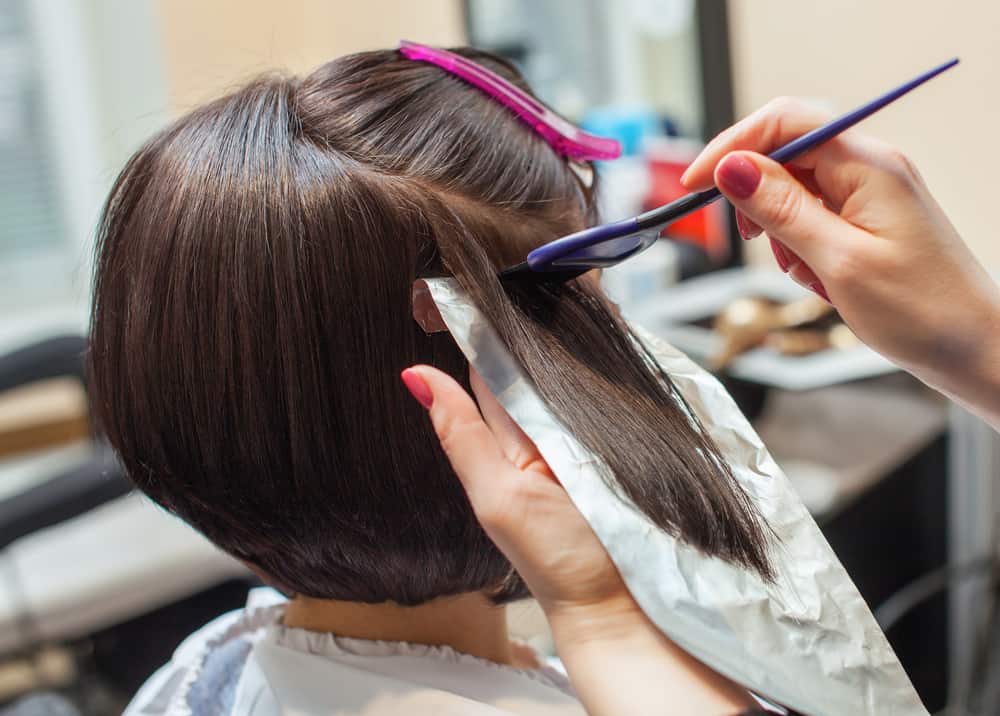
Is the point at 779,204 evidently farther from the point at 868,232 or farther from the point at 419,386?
the point at 419,386

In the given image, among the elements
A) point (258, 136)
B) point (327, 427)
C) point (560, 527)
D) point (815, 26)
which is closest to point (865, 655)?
point (560, 527)

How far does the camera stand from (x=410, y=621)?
67 centimetres

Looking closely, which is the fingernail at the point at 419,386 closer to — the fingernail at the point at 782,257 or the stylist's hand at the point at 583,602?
the stylist's hand at the point at 583,602

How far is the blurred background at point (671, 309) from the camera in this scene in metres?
1.28

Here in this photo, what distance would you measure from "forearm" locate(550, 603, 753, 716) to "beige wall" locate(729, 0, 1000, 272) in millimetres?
1102

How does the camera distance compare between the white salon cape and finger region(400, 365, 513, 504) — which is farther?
the white salon cape

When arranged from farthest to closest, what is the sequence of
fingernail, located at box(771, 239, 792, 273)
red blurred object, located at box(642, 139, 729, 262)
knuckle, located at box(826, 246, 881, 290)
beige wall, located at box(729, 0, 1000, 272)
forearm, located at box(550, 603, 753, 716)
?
red blurred object, located at box(642, 139, 729, 262) < beige wall, located at box(729, 0, 1000, 272) < fingernail, located at box(771, 239, 792, 273) < knuckle, located at box(826, 246, 881, 290) < forearm, located at box(550, 603, 753, 716)

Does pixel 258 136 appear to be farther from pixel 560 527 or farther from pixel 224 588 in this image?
pixel 224 588

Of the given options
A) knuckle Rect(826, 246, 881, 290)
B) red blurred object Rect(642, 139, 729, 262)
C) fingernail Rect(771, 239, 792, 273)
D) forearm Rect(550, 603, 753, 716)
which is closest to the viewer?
forearm Rect(550, 603, 753, 716)

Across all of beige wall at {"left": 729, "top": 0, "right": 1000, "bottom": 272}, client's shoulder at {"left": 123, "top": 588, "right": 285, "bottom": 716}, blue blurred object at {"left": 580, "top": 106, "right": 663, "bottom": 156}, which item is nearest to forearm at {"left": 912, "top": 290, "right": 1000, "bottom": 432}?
client's shoulder at {"left": 123, "top": 588, "right": 285, "bottom": 716}

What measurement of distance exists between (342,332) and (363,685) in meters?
0.24

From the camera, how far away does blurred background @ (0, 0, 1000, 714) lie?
1.28 m

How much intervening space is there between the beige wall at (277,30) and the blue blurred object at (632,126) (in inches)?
15.7

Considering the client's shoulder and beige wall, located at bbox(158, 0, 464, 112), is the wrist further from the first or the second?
beige wall, located at bbox(158, 0, 464, 112)
